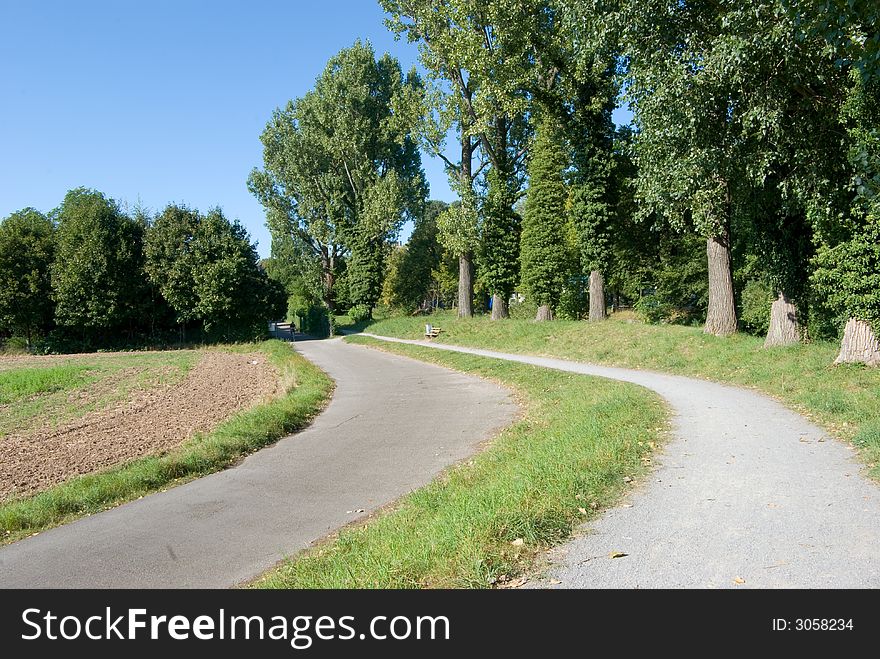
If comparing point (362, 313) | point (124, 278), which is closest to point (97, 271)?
point (124, 278)

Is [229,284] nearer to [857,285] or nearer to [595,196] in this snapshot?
[595,196]

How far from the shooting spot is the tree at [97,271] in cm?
3956

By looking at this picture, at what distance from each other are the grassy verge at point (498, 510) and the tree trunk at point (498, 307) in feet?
77.5

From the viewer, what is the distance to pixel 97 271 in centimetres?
3972

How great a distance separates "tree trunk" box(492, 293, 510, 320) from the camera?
34719 mm

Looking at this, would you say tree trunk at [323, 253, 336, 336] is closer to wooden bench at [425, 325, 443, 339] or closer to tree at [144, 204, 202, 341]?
tree at [144, 204, 202, 341]

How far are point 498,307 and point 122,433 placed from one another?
959 inches

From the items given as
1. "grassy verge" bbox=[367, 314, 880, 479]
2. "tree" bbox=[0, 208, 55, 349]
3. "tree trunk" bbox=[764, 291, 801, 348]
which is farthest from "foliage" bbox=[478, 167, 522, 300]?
"tree" bbox=[0, 208, 55, 349]

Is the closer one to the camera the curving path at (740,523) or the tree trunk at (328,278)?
the curving path at (740,523)

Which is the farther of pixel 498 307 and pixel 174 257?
pixel 174 257

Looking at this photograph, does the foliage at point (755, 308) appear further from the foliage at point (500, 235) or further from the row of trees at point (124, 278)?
the row of trees at point (124, 278)

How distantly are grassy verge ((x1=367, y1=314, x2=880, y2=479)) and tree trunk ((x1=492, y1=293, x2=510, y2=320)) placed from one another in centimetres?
270

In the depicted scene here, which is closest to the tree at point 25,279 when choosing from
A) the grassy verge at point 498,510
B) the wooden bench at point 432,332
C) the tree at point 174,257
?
the tree at point 174,257
